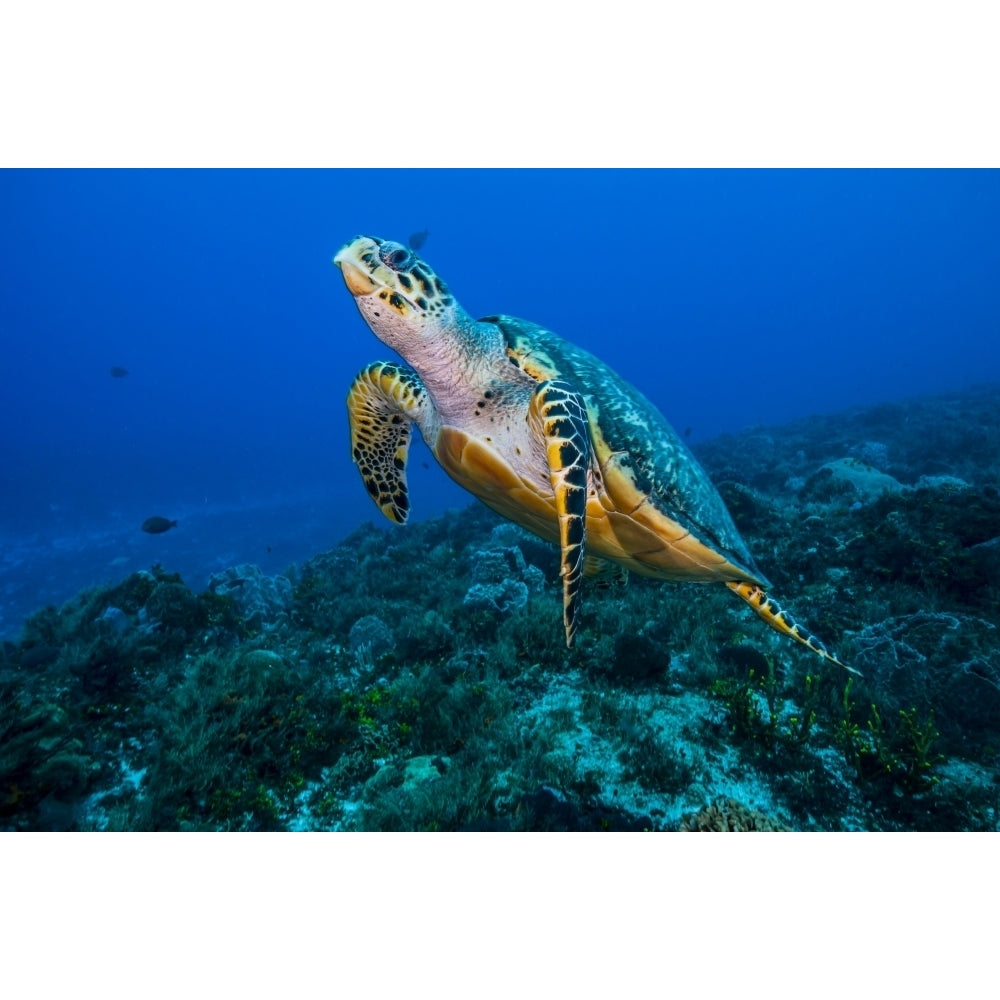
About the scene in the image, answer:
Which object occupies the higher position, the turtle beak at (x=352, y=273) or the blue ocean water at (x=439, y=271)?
the blue ocean water at (x=439, y=271)

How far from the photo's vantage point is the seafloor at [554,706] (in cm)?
250

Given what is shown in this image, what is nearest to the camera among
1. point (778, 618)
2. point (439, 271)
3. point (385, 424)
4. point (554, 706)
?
point (554, 706)

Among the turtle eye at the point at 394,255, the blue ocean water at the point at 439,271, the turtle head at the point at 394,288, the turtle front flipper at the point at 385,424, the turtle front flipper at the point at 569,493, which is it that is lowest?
the turtle front flipper at the point at 569,493

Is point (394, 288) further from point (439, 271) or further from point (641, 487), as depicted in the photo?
point (439, 271)

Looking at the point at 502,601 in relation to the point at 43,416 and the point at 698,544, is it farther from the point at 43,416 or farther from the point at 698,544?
the point at 43,416

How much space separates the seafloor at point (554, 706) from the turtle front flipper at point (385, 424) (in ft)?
4.38

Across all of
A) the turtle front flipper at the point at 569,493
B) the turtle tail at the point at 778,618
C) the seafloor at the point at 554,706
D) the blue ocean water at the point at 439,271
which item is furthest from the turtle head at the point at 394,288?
the blue ocean water at the point at 439,271

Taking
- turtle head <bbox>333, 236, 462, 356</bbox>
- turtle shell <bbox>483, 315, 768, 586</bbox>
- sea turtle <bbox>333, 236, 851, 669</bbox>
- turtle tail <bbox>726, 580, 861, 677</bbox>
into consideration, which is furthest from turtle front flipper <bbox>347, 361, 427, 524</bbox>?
turtle tail <bbox>726, 580, 861, 677</bbox>

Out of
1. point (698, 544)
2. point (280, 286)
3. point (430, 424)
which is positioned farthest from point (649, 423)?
point (280, 286)

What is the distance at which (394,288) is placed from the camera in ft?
9.36

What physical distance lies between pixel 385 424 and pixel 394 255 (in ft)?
5.91

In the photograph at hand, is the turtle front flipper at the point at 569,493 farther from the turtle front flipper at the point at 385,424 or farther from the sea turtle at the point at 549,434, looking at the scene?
the turtle front flipper at the point at 385,424

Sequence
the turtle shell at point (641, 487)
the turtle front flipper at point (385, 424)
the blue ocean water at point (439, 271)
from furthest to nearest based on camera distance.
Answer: the blue ocean water at point (439, 271) → the turtle front flipper at point (385, 424) → the turtle shell at point (641, 487)

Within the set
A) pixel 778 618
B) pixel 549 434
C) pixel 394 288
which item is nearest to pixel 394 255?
pixel 394 288
